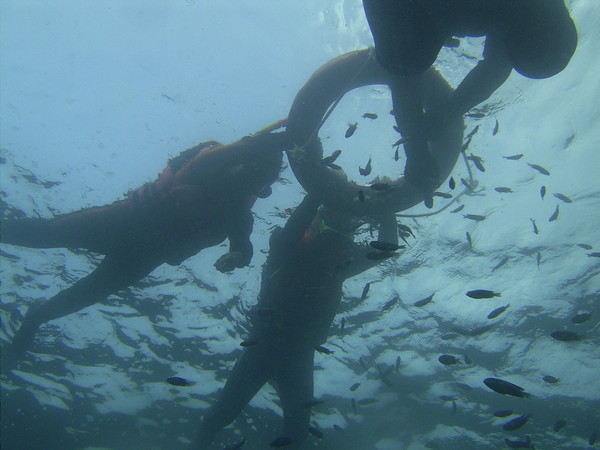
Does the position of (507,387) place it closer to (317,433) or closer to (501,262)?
(317,433)

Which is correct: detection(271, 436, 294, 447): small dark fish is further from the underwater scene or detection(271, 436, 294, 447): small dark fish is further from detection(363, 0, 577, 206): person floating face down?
detection(363, 0, 577, 206): person floating face down

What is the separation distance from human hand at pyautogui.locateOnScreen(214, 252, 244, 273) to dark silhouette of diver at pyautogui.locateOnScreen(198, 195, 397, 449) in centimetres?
125

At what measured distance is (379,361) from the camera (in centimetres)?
1673

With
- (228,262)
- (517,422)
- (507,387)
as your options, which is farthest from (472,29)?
(517,422)

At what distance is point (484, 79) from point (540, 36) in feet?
4.80

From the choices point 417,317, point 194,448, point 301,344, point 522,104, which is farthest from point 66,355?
point 522,104

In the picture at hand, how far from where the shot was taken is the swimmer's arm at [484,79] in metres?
4.36

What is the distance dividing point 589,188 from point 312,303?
1011cm

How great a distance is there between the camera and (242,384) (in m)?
11.0

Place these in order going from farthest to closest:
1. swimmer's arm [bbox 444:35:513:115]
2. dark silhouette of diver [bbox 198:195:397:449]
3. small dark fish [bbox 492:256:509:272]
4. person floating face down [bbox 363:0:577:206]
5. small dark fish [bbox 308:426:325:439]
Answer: small dark fish [bbox 492:256:509:272] → dark silhouette of diver [bbox 198:195:397:449] → small dark fish [bbox 308:426:325:439] → swimmer's arm [bbox 444:35:513:115] → person floating face down [bbox 363:0:577:206]

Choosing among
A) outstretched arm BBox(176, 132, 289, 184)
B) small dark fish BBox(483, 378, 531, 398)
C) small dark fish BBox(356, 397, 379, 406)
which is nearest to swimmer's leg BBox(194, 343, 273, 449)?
small dark fish BBox(356, 397, 379, 406)

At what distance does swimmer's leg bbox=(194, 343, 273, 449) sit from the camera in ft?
35.1

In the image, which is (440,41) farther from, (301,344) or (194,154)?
(301,344)

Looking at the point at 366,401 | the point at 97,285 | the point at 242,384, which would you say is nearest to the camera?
the point at 97,285
